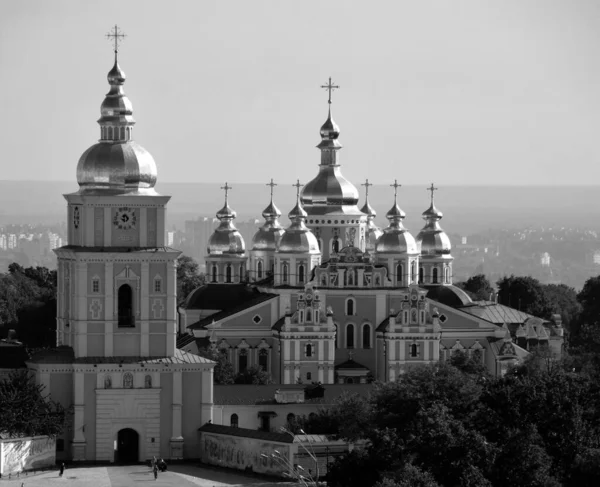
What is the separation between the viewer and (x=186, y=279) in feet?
445

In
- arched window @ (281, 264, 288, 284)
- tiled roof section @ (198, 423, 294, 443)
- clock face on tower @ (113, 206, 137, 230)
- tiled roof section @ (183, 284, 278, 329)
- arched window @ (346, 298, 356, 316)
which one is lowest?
tiled roof section @ (198, 423, 294, 443)

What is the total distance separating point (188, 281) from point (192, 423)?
196 ft

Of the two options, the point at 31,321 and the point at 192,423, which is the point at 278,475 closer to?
the point at 192,423

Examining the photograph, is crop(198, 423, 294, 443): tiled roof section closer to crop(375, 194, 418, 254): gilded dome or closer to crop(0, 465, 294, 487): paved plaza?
crop(0, 465, 294, 487): paved plaza

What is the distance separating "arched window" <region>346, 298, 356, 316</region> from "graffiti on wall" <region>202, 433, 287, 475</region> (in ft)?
83.2

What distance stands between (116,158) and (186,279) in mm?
58859

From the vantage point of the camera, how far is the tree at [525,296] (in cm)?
12500

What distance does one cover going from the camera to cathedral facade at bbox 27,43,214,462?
245 feet

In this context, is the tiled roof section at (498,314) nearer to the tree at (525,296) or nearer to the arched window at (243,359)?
the tree at (525,296)

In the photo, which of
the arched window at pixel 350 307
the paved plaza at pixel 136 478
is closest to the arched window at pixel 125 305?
the paved plaza at pixel 136 478

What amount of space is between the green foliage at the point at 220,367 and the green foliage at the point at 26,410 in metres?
14.7

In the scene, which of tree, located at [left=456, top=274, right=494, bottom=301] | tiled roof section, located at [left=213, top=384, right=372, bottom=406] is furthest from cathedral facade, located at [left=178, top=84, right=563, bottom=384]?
tree, located at [left=456, top=274, right=494, bottom=301]

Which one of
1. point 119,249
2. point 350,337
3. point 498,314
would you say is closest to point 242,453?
point 119,249

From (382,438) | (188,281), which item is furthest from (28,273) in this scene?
(382,438)
